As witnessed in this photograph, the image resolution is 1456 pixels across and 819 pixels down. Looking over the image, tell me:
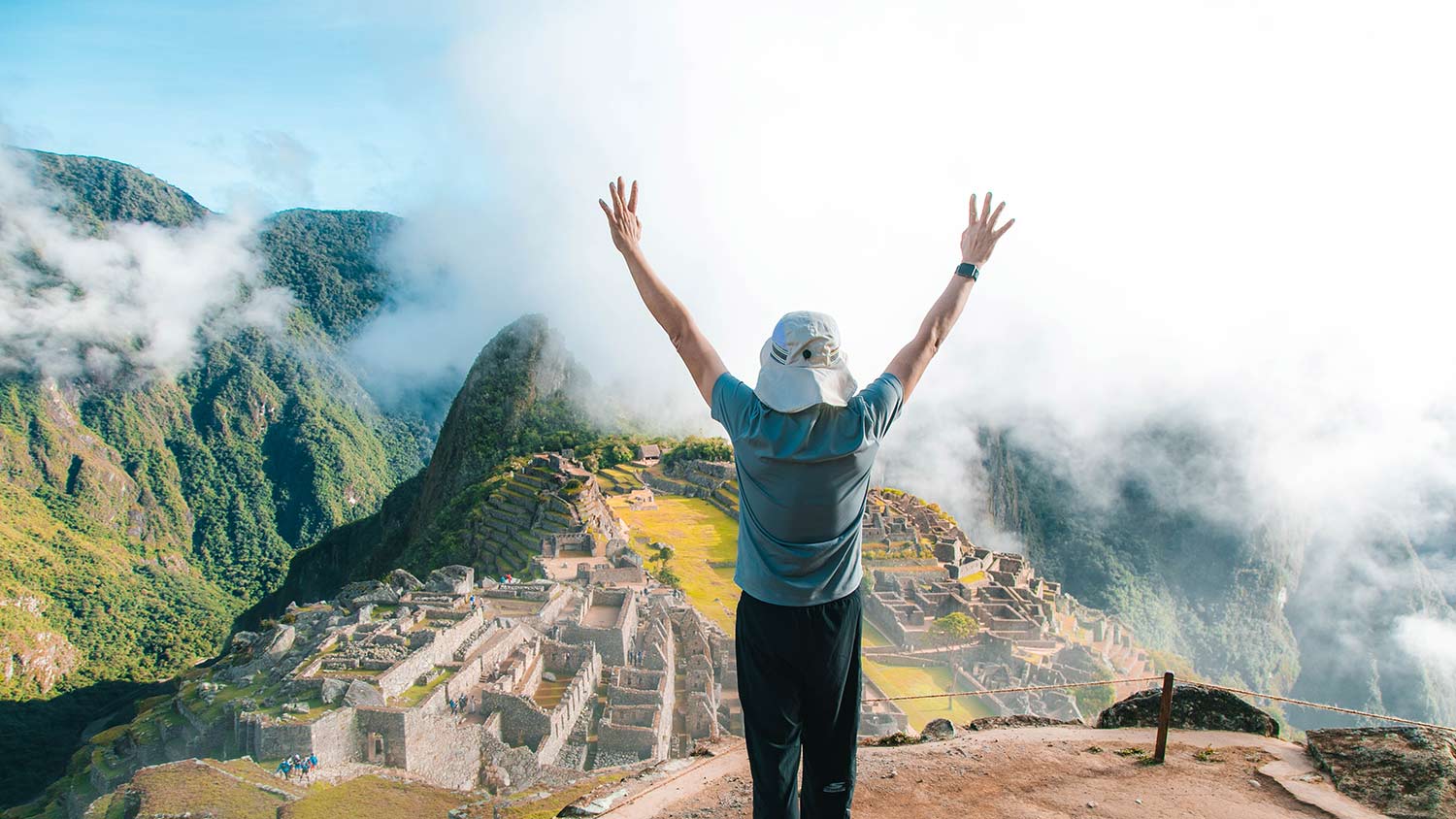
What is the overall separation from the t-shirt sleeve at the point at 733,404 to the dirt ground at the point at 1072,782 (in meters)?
2.93

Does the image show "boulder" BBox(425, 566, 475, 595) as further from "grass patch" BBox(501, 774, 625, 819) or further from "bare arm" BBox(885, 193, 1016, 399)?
"bare arm" BBox(885, 193, 1016, 399)

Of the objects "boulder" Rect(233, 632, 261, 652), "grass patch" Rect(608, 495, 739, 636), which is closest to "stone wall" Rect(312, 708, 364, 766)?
"boulder" Rect(233, 632, 261, 652)

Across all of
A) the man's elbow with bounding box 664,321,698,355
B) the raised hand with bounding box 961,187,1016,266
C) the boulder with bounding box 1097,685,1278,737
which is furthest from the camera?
the boulder with bounding box 1097,685,1278,737

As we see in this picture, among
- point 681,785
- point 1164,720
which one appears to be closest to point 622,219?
point 681,785

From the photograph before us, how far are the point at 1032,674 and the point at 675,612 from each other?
13.0 m

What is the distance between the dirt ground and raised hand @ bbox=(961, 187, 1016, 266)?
303 centimetres

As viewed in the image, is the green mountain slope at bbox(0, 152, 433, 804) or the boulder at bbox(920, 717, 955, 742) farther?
the green mountain slope at bbox(0, 152, 433, 804)

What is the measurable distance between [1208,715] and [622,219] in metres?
5.37

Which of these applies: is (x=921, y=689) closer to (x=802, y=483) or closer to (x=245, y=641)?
(x=245, y=641)

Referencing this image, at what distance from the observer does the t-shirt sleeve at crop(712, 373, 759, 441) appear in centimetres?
256

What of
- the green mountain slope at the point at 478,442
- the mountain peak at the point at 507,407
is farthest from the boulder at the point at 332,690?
the mountain peak at the point at 507,407

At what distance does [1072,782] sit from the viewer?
4.69 meters

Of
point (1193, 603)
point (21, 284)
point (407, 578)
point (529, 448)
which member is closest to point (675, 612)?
point (407, 578)

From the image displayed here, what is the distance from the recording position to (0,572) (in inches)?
2034
